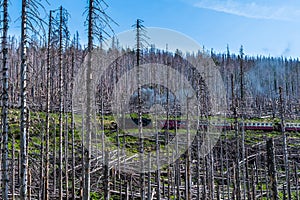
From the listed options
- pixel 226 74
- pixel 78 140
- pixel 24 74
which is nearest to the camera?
pixel 24 74

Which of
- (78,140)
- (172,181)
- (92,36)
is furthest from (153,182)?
(92,36)

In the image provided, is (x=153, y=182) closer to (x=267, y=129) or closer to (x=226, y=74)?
(x=267, y=129)

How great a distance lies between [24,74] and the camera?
11523 mm

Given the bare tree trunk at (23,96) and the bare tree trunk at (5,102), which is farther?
the bare tree trunk at (5,102)

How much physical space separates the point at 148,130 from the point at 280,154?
18525mm

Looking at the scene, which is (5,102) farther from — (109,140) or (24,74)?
(109,140)

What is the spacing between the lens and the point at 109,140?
41875mm

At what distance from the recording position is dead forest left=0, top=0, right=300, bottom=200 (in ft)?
43.5

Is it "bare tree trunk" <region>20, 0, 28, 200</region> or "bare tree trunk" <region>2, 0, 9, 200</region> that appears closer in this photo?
"bare tree trunk" <region>20, 0, 28, 200</region>

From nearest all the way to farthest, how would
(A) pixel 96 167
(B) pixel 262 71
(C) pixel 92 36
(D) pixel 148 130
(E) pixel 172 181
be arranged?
(C) pixel 92 36 → (E) pixel 172 181 → (A) pixel 96 167 → (D) pixel 148 130 → (B) pixel 262 71

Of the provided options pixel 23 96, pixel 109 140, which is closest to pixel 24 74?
pixel 23 96

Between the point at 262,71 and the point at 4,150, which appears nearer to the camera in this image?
the point at 4,150

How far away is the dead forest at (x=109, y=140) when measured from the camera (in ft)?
43.5

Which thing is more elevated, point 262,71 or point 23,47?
point 262,71
